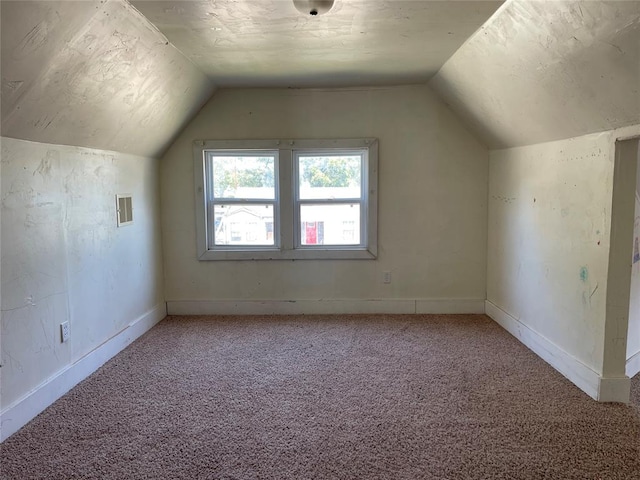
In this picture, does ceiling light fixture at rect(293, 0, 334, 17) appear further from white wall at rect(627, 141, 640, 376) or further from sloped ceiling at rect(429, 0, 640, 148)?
white wall at rect(627, 141, 640, 376)

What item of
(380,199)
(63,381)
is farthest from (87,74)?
(380,199)

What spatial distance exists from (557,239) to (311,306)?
92.3 inches

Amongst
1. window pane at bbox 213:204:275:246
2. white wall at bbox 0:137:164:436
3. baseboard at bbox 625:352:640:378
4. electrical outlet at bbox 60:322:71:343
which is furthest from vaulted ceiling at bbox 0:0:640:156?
baseboard at bbox 625:352:640:378

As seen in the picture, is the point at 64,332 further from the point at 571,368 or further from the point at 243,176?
the point at 571,368

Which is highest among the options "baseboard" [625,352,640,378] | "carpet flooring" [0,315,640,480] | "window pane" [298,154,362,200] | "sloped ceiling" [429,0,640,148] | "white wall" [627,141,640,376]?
"sloped ceiling" [429,0,640,148]

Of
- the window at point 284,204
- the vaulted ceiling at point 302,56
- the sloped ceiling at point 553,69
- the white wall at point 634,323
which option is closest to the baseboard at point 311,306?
the window at point 284,204

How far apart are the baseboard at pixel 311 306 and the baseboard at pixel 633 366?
1.54 metres

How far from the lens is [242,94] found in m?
4.11

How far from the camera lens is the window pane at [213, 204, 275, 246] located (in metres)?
4.32

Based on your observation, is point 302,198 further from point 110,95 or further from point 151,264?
point 110,95

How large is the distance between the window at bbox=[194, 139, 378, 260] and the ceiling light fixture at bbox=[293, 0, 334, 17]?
2027mm

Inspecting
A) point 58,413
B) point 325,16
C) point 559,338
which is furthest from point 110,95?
point 559,338

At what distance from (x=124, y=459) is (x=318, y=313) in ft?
8.18

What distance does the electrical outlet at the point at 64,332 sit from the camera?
2654mm
